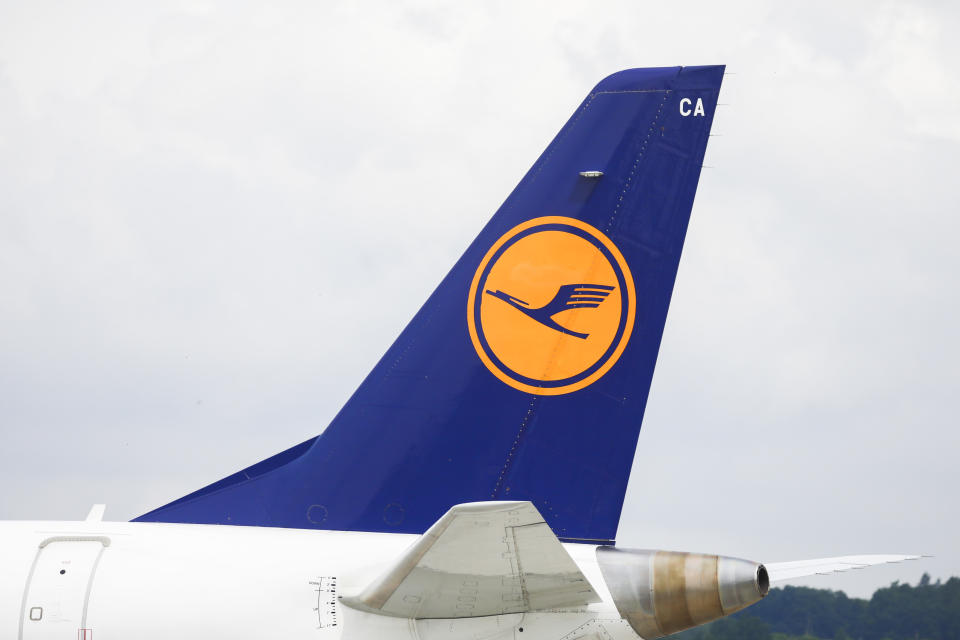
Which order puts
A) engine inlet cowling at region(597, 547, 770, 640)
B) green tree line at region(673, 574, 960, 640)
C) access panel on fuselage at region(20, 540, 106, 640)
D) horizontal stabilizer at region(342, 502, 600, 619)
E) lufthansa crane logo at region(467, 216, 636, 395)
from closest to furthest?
horizontal stabilizer at region(342, 502, 600, 619) → engine inlet cowling at region(597, 547, 770, 640) → access panel on fuselage at region(20, 540, 106, 640) → lufthansa crane logo at region(467, 216, 636, 395) → green tree line at region(673, 574, 960, 640)

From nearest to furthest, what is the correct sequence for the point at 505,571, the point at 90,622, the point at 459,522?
1. the point at 459,522
2. the point at 505,571
3. the point at 90,622

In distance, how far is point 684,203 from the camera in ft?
42.7

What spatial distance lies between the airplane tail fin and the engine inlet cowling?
3.58 ft

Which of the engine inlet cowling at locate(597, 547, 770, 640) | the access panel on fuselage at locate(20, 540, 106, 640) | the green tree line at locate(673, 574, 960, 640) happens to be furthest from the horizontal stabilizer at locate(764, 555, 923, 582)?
the green tree line at locate(673, 574, 960, 640)

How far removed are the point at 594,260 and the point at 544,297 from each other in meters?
0.66

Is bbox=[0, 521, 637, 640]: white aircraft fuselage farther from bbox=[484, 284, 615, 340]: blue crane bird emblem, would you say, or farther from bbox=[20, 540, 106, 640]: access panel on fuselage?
bbox=[484, 284, 615, 340]: blue crane bird emblem

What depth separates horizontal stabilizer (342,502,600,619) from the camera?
951 centimetres

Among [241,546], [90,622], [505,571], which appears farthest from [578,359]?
[90,622]

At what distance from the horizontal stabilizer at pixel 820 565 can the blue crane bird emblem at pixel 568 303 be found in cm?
312

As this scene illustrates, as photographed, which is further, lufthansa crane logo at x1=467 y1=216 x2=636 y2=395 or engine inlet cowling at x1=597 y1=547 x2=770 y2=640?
lufthansa crane logo at x1=467 y1=216 x2=636 y2=395

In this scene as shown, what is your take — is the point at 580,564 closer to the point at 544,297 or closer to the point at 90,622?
the point at 544,297

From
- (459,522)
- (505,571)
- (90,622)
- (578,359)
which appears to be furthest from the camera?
(578,359)

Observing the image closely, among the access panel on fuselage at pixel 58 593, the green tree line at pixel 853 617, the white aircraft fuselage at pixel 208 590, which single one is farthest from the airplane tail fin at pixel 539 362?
the green tree line at pixel 853 617

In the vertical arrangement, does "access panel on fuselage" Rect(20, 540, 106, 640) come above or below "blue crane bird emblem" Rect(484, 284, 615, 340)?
below
